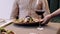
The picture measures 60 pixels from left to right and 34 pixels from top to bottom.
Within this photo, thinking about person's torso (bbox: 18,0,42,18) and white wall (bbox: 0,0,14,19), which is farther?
white wall (bbox: 0,0,14,19)

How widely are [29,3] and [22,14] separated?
21 centimetres

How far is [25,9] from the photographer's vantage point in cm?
229

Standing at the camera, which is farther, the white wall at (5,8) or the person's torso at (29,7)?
the white wall at (5,8)

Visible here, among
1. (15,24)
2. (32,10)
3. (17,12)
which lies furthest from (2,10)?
(15,24)

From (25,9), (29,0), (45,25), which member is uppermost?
(29,0)

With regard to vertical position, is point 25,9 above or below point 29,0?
below

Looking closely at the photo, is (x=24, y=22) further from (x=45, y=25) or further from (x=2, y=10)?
(x=2, y=10)

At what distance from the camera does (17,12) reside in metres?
2.36

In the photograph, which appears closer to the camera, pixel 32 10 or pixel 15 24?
pixel 15 24

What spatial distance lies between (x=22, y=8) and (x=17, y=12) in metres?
0.13

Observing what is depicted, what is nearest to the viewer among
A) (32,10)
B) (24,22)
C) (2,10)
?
(24,22)

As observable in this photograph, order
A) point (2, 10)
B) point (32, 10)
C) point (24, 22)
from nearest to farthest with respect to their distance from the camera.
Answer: point (24, 22) → point (32, 10) → point (2, 10)

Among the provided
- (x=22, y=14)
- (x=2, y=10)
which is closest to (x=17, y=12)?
(x=22, y=14)

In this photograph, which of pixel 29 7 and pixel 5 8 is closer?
pixel 29 7
